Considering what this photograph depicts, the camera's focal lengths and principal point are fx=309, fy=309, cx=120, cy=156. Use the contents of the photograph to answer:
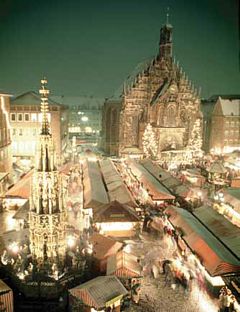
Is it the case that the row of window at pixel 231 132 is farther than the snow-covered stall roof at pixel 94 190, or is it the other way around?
the row of window at pixel 231 132

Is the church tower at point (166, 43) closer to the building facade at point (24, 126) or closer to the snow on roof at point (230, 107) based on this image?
the snow on roof at point (230, 107)

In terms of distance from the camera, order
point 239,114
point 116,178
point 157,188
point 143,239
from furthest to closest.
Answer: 1. point 239,114
2. point 116,178
3. point 157,188
4. point 143,239

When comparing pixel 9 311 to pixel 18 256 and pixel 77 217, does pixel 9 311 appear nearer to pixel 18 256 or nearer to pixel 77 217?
pixel 18 256

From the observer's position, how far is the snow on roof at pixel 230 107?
6091 centimetres

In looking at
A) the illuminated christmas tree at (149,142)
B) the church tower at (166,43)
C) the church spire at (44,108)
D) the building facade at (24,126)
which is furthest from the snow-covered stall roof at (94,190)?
the church tower at (166,43)

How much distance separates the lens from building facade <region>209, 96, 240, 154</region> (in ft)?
199

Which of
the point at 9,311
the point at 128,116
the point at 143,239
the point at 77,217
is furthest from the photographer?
the point at 128,116

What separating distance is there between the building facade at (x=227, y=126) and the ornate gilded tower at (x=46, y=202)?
51055mm

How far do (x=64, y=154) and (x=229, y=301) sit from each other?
44970 millimetres

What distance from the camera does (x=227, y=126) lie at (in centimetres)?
6081

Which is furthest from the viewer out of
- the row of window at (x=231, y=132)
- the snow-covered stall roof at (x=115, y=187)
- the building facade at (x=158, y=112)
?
the row of window at (x=231, y=132)

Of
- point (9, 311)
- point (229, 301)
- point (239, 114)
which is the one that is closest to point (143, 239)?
point (229, 301)

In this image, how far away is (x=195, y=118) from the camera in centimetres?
5631

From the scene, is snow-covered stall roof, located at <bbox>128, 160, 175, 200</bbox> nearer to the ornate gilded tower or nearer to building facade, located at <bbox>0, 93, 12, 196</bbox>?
building facade, located at <bbox>0, 93, 12, 196</bbox>
